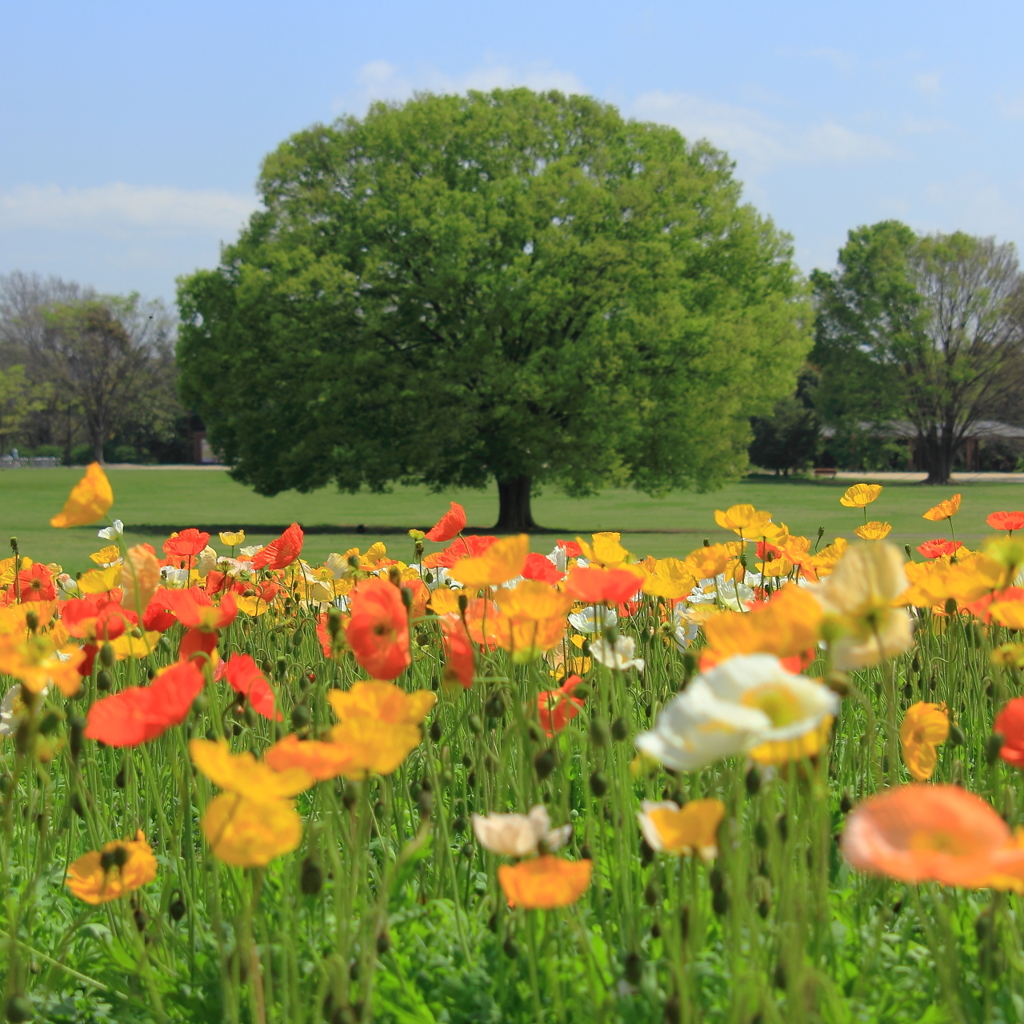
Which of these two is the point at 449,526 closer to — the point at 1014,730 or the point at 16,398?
the point at 1014,730

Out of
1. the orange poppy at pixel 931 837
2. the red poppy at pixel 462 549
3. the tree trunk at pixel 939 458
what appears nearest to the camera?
the orange poppy at pixel 931 837

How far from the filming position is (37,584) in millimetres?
3467

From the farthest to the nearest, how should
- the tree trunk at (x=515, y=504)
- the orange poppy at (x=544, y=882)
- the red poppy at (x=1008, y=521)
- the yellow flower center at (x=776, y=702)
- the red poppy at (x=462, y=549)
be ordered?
the tree trunk at (x=515, y=504), the red poppy at (x=1008, y=521), the red poppy at (x=462, y=549), the orange poppy at (x=544, y=882), the yellow flower center at (x=776, y=702)

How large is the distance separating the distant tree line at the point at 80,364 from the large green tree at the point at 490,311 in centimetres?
4305

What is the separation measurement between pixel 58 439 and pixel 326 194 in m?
52.0

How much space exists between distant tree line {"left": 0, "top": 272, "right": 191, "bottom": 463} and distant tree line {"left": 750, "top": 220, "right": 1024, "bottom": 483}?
36859mm

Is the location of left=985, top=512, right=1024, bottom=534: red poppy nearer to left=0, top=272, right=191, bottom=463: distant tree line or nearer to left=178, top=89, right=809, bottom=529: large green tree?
left=178, top=89, right=809, bottom=529: large green tree

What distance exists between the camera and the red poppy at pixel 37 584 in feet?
11.5

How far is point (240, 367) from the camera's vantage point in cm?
2080

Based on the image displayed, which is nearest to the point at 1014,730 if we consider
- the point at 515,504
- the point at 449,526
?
the point at 449,526

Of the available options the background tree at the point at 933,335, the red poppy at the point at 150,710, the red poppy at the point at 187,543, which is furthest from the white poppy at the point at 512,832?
the background tree at the point at 933,335

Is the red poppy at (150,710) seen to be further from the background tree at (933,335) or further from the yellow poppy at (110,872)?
the background tree at (933,335)

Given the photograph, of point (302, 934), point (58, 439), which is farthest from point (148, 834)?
point (58, 439)

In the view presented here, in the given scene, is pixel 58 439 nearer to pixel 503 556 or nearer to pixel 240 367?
pixel 240 367
